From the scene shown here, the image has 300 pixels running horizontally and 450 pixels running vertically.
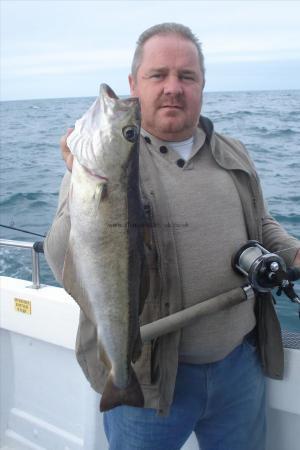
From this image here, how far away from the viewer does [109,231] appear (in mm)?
2039

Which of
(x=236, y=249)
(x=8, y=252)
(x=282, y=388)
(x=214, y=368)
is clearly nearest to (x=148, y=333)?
(x=214, y=368)

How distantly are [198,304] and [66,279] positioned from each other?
2.14 feet

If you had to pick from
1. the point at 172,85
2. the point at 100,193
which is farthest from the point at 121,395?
the point at 172,85

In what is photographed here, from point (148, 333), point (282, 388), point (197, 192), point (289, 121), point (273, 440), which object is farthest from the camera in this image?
point (289, 121)

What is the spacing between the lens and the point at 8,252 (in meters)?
7.98

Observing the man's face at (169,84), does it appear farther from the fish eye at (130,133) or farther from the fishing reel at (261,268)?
the fishing reel at (261,268)

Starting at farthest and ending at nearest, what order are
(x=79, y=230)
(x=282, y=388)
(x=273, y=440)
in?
(x=273, y=440), (x=282, y=388), (x=79, y=230)

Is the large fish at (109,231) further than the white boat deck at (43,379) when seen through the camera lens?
No

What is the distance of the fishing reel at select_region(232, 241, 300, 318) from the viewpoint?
2.41 meters

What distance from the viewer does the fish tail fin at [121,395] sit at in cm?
215

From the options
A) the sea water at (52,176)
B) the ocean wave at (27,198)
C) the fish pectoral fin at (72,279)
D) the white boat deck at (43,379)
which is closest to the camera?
the fish pectoral fin at (72,279)

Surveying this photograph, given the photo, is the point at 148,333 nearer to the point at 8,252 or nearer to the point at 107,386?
the point at 107,386

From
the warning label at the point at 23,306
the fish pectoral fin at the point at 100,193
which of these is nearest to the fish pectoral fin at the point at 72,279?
the fish pectoral fin at the point at 100,193

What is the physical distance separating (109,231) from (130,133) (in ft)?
1.36
